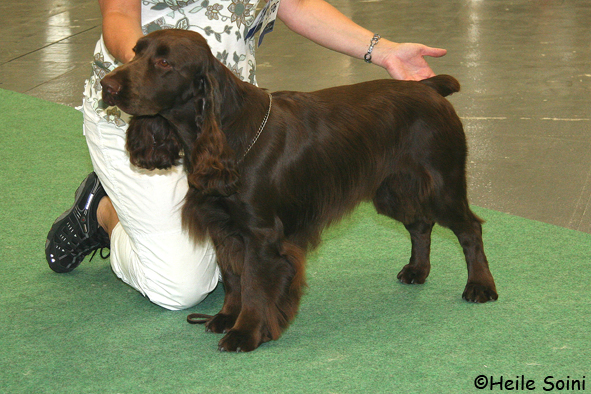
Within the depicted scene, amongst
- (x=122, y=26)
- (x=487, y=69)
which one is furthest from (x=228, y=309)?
(x=487, y=69)

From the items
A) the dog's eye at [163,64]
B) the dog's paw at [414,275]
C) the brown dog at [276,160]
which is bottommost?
the dog's paw at [414,275]

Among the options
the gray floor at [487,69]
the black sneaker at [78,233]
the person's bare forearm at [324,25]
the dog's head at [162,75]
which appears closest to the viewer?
the dog's head at [162,75]

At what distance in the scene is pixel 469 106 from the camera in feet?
17.1

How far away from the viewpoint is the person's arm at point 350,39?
8.58 feet

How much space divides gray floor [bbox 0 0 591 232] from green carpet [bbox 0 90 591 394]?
63 cm

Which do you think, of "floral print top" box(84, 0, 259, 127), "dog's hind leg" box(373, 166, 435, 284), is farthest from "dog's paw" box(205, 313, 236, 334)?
"floral print top" box(84, 0, 259, 127)

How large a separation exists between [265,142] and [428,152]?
63 cm

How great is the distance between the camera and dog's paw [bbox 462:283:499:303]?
2.51 m

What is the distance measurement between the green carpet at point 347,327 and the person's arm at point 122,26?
92 cm

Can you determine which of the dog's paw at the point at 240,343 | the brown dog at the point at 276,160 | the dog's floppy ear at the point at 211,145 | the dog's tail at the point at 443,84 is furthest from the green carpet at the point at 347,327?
the dog's tail at the point at 443,84

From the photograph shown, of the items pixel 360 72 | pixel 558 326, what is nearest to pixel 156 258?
pixel 558 326

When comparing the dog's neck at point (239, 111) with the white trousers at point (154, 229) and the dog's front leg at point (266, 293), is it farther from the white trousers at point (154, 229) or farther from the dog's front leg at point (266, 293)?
the white trousers at point (154, 229)

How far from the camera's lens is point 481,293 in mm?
2512

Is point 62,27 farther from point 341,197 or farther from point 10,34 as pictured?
point 341,197
